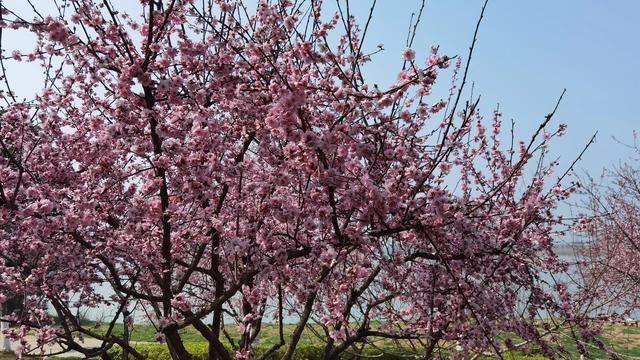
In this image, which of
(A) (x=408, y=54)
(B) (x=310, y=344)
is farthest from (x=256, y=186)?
(B) (x=310, y=344)

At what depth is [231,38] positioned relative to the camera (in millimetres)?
5102

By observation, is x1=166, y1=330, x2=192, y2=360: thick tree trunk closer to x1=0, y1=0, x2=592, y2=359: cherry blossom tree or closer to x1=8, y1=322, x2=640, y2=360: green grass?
x1=0, y1=0, x2=592, y2=359: cherry blossom tree

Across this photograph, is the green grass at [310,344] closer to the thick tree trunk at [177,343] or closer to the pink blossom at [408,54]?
the thick tree trunk at [177,343]

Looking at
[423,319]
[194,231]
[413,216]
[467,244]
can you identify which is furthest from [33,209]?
[423,319]

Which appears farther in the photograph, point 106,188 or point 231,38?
point 231,38

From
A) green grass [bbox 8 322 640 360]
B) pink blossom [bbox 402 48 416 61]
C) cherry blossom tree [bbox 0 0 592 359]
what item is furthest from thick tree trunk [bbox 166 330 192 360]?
pink blossom [bbox 402 48 416 61]

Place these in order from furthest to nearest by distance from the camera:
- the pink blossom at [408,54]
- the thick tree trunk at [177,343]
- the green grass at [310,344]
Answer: the green grass at [310,344] → the thick tree trunk at [177,343] → the pink blossom at [408,54]

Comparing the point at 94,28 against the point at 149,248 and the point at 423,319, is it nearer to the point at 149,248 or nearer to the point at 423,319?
the point at 149,248

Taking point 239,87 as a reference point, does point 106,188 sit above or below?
below

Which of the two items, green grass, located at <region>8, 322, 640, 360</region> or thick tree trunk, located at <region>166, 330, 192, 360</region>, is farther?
green grass, located at <region>8, 322, 640, 360</region>

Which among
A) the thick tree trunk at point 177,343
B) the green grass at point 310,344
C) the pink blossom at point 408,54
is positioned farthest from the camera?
the green grass at point 310,344

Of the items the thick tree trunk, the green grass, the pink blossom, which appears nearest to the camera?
the pink blossom

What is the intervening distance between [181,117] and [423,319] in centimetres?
317

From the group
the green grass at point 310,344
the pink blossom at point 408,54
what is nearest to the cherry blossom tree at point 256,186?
the pink blossom at point 408,54
